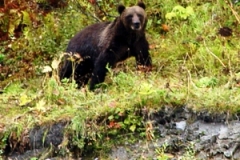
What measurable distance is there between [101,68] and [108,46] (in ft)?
1.17

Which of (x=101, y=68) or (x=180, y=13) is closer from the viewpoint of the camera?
(x=101, y=68)

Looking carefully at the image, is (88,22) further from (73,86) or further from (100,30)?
(73,86)

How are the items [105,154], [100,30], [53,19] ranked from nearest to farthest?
1. [105,154]
2. [100,30]
3. [53,19]

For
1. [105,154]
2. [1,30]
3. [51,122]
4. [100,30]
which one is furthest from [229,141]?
[1,30]

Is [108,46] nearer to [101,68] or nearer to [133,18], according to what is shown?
[101,68]

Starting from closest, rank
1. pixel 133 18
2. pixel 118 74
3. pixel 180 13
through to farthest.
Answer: pixel 118 74 → pixel 133 18 → pixel 180 13

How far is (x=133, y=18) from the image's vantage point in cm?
912

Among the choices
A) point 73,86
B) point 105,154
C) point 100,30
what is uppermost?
point 100,30

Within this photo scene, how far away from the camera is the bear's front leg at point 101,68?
8859 millimetres

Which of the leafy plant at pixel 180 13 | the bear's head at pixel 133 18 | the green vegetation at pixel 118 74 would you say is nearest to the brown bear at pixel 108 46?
the bear's head at pixel 133 18

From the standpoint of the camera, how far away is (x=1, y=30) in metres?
10.9

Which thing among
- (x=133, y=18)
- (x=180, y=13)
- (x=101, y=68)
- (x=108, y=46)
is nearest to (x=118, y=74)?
(x=101, y=68)

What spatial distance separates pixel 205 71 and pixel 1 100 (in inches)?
113

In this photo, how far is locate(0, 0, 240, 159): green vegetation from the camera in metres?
7.20
